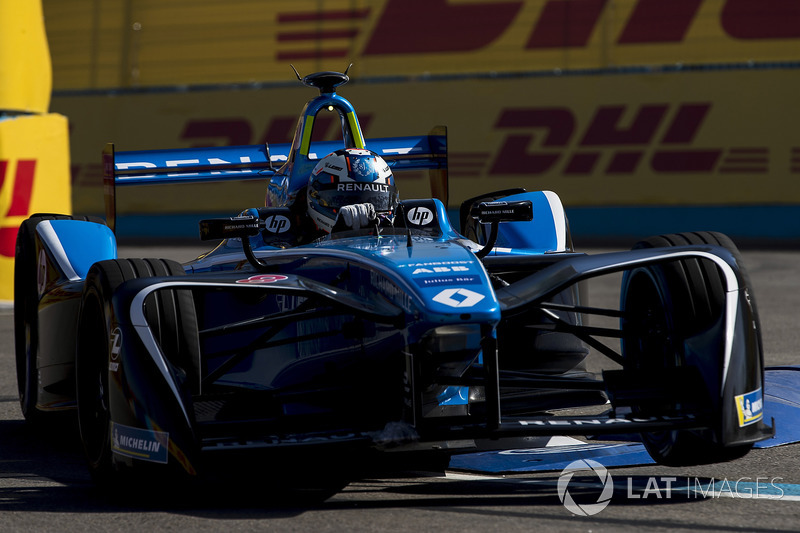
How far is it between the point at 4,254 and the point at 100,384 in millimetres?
6513

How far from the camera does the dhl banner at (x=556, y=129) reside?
1805cm

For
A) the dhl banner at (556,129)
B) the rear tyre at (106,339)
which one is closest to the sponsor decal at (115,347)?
the rear tyre at (106,339)

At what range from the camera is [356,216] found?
578 centimetres

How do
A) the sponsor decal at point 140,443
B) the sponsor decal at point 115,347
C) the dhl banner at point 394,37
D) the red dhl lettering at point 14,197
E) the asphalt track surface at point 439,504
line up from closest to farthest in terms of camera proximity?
the asphalt track surface at point 439,504, the sponsor decal at point 140,443, the sponsor decal at point 115,347, the red dhl lettering at point 14,197, the dhl banner at point 394,37

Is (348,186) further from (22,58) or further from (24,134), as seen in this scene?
(22,58)

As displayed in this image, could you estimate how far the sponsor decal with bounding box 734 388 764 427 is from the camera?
439 centimetres

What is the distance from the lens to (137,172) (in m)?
7.40

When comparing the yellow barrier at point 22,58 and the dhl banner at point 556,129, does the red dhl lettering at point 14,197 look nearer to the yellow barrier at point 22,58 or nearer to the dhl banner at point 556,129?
the yellow barrier at point 22,58

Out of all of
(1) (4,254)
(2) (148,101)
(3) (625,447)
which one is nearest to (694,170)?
(2) (148,101)

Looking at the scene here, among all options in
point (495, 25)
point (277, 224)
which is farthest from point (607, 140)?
point (277, 224)

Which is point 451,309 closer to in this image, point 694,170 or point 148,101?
point 694,170

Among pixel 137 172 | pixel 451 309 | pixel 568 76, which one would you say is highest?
pixel 568 76

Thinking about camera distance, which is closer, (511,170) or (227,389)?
(227,389)

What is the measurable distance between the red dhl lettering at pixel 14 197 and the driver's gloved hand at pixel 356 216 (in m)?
5.94
